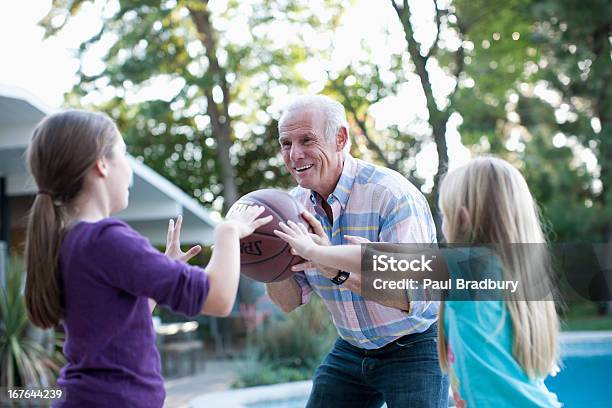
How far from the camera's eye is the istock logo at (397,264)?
2.81m

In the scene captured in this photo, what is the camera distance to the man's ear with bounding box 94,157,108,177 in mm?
2268

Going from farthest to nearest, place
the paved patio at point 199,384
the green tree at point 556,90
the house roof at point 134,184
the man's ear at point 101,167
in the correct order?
the green tree at point 556,90, the house roof at point 134,184, the paved patio at point 199,384, the man's ear at point 101,167

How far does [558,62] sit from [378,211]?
14315mm

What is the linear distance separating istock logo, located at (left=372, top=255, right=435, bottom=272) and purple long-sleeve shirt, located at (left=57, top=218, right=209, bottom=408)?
0.92 m

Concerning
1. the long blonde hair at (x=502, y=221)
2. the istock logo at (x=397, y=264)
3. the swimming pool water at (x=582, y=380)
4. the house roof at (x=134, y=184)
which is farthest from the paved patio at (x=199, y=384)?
the long blonde hair at (x=502, y=221)

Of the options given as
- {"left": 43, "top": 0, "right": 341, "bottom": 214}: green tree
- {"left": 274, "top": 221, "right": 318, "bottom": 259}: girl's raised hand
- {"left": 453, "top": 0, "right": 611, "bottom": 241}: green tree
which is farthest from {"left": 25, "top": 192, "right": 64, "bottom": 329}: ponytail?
{"left": 43, "top": 0, "right": 341, "bottom": 214}: green tree

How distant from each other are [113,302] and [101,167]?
0.42 m

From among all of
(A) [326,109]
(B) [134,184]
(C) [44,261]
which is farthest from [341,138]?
(B) [134,184]

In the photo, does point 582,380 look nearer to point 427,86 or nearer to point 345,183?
point 345,183

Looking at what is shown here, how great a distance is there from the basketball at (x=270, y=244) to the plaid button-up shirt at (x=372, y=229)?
0.92ft

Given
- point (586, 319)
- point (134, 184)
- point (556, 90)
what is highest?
point (556, 90)

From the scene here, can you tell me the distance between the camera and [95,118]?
230cm

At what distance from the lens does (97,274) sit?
Result: 2135 mm

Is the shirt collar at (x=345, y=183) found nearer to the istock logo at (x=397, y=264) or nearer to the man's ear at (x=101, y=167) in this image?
the istock logo at (x=397, y=264)
